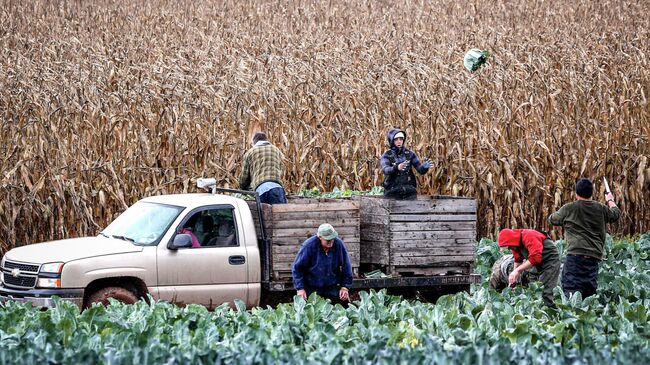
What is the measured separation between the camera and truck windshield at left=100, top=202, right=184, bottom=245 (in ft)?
39.9

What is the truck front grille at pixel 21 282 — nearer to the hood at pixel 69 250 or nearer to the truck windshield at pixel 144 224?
the hood at pixel 69 250

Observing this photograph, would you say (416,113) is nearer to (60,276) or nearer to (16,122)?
(16,122)

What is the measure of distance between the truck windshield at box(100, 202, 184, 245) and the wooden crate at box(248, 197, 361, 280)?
3.39 ft

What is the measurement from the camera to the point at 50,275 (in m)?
11.5

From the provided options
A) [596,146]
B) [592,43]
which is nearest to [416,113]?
[596,146]

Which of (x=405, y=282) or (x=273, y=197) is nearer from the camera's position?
(x=405, y=282)

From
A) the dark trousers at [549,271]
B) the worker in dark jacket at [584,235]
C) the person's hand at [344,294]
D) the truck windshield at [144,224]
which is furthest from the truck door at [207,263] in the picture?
the worker in dark jacket at [584,235]

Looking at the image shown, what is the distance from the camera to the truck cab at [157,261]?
11.6 m

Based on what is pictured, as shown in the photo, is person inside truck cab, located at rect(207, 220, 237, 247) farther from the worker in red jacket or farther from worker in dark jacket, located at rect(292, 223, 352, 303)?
the worker in red jacket

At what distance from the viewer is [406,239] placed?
1262 cm

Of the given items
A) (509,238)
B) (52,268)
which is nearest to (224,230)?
(52,268)

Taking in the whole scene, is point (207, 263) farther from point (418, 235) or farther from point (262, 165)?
point (418, 235)

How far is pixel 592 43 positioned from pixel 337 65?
7.02 meters

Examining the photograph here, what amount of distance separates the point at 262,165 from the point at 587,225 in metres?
4.12
